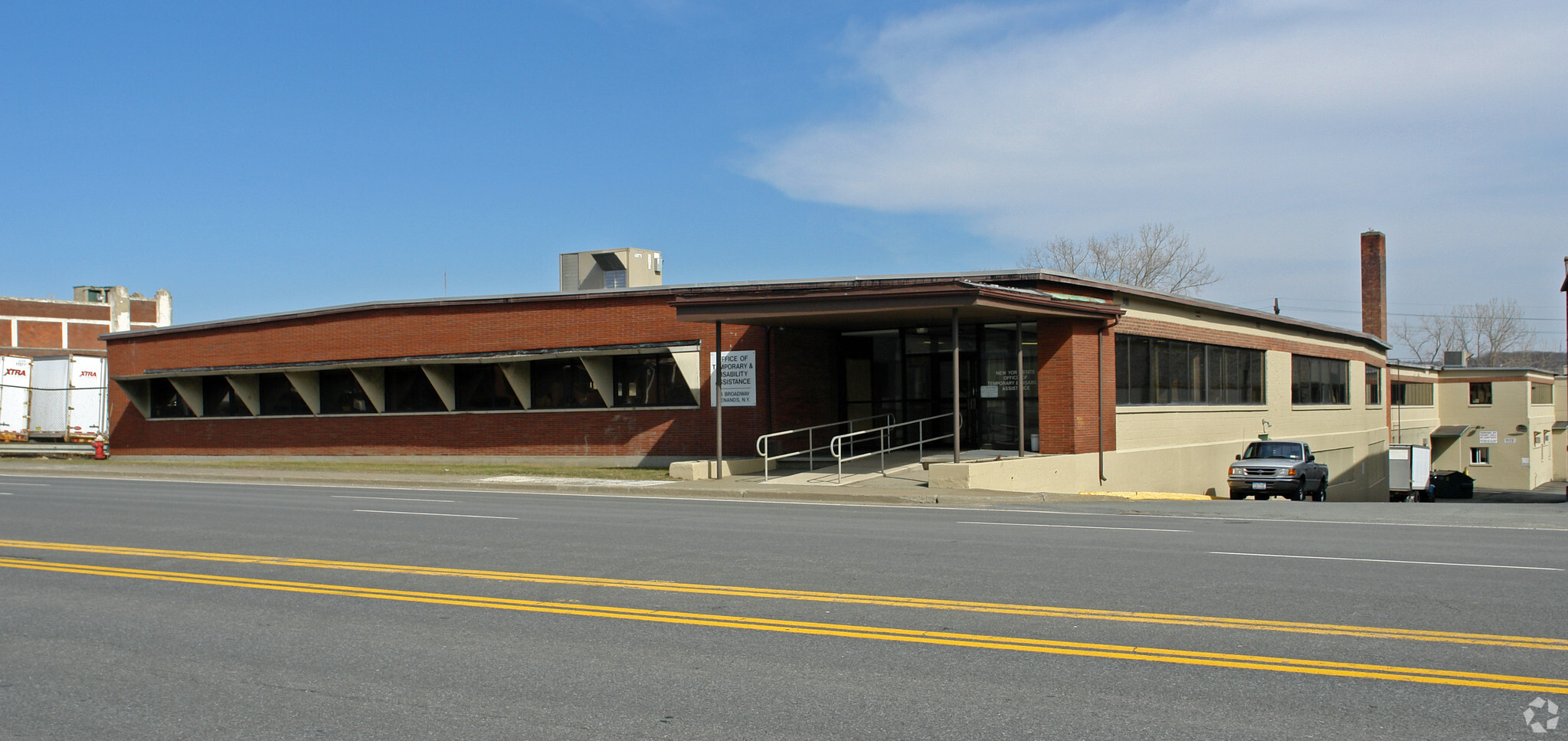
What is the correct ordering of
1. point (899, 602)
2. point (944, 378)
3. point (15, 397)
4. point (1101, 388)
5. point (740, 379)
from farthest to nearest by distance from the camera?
point (15, 397), point (944, 378), point (740, 379), point (1101, 388), point (899, 602)

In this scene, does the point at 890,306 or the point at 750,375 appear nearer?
the point at 890,306

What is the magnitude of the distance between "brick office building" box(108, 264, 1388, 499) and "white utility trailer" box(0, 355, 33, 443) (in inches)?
145

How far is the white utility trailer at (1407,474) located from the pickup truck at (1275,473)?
14959mm

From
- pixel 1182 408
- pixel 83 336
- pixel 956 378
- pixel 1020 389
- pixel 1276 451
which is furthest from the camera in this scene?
pixel 83 336

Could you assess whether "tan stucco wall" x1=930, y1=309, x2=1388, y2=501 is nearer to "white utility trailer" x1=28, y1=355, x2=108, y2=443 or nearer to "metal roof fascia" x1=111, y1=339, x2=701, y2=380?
"metal roof fascia" x1=111, y1=339, x2=701, y2=380

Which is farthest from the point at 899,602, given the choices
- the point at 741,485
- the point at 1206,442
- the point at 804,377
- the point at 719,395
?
the point at 1206,442

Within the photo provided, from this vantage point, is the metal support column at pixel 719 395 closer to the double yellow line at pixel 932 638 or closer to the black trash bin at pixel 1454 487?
the double yellow line at pixel 932 638

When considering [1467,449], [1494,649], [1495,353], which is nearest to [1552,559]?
[1494,649]

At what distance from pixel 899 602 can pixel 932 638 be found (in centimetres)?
132

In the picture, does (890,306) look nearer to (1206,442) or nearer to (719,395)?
(719,395)

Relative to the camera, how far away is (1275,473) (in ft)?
88.8

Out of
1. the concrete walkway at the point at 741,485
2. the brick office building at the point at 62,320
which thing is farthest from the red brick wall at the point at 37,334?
the concrete walkway at the point at 741,485

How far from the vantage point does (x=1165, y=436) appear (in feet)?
93.0

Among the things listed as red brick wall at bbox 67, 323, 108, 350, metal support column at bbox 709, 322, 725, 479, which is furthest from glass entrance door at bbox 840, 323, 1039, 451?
red brick wall at bbox 67, 323, 108, 350
